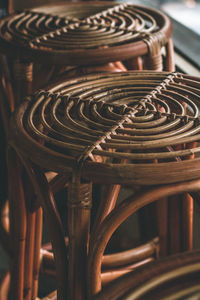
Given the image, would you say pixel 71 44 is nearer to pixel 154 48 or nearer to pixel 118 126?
pixel 154 48

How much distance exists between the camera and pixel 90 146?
2.52ft

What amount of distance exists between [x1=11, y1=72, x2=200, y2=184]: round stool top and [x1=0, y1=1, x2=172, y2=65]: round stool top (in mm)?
→ 91

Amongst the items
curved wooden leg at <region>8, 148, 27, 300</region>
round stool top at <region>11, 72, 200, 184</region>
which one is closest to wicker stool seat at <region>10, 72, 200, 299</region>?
round stool top at <region>11, 72, 200, 184</region>

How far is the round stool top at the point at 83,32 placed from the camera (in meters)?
1.14

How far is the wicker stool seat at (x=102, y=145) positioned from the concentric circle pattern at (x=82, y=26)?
0.62 ft

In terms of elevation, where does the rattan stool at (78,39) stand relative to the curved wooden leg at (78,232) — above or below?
above

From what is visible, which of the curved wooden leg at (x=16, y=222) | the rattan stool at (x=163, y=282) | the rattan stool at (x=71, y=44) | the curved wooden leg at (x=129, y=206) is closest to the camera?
the rattan stool at (x=163, y=282)

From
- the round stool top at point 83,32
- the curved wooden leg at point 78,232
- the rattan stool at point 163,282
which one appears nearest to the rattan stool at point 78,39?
the round stool top at point 83,32

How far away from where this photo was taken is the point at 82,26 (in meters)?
1.38

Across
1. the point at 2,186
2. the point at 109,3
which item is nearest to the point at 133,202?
the point at 109,3

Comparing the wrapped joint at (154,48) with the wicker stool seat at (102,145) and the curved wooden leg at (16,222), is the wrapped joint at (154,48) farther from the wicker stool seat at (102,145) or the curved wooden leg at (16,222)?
the curved wooden leg at (16,222)

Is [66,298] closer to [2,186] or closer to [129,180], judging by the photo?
[129,180]

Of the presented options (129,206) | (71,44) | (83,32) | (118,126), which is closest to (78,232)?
(129,206)

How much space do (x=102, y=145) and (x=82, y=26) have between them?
0.71 m
